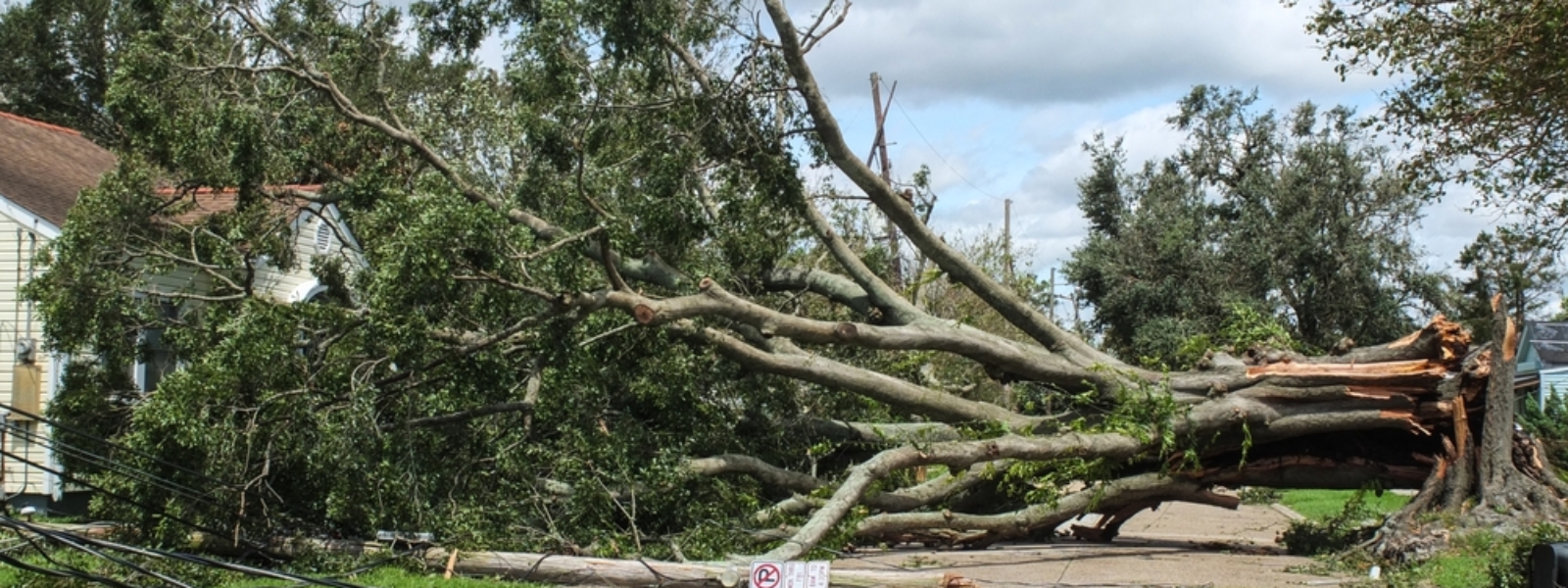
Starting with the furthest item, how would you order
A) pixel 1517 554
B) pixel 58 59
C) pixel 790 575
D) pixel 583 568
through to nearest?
pixel 58 59 < pixel 583 568 < pixel 1517 554 < pixel 790 575

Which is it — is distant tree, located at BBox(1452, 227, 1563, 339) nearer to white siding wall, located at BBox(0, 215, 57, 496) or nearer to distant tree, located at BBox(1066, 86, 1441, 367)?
distant tree, located at BBox(1066, 86, 1441, 367)

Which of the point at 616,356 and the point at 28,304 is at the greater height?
the point at 28,304

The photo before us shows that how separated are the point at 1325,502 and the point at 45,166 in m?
15.5

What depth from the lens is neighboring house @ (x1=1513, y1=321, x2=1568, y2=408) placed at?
22.1 m

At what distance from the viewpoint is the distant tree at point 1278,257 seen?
24.2 metres

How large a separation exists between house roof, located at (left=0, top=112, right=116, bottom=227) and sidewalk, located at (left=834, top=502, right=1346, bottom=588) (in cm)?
846

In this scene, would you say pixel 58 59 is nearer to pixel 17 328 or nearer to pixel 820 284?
pixel 17 328

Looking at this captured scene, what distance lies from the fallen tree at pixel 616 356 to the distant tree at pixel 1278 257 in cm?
1281

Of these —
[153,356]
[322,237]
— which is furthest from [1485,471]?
[322,237]

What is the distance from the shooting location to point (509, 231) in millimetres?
9180

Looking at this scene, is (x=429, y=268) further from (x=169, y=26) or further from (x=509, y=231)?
(x=169, y=26)

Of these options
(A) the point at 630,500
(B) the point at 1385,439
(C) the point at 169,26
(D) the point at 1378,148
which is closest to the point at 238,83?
(C) the point at 169,26

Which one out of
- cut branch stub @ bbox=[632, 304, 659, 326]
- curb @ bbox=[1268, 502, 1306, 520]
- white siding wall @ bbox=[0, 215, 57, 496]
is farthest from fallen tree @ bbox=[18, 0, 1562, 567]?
curb @ bbox=[1268, 502, 1306, 520]

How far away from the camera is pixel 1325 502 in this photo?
17.5 metres
